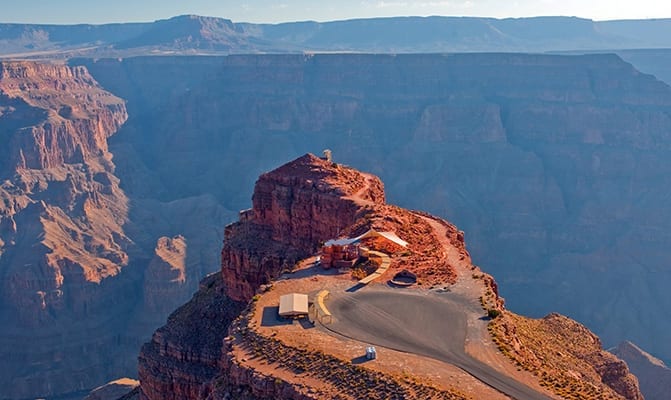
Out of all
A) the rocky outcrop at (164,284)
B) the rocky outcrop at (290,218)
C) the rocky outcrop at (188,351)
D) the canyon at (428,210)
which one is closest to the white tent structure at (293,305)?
the rocky outcrop at (290,218)

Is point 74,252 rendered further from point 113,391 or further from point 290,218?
point 290,218

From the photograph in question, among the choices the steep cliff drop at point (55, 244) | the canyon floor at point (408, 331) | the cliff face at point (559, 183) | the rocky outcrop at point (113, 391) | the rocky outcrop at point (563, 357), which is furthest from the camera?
the cliff face at point (559, 183)

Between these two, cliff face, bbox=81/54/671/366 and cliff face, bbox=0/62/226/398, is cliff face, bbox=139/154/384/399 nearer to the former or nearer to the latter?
cliff face, bbox=0/62/226/398

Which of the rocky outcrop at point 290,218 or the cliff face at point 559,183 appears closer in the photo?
the rocky outcrop at point 290,218

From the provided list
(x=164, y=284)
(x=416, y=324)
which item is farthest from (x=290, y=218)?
(x=164, y=284)

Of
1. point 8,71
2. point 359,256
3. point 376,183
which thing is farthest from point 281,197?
point 8,71

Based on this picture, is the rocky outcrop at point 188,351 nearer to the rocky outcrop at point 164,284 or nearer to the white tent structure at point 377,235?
the white tent structure at point 377,235
